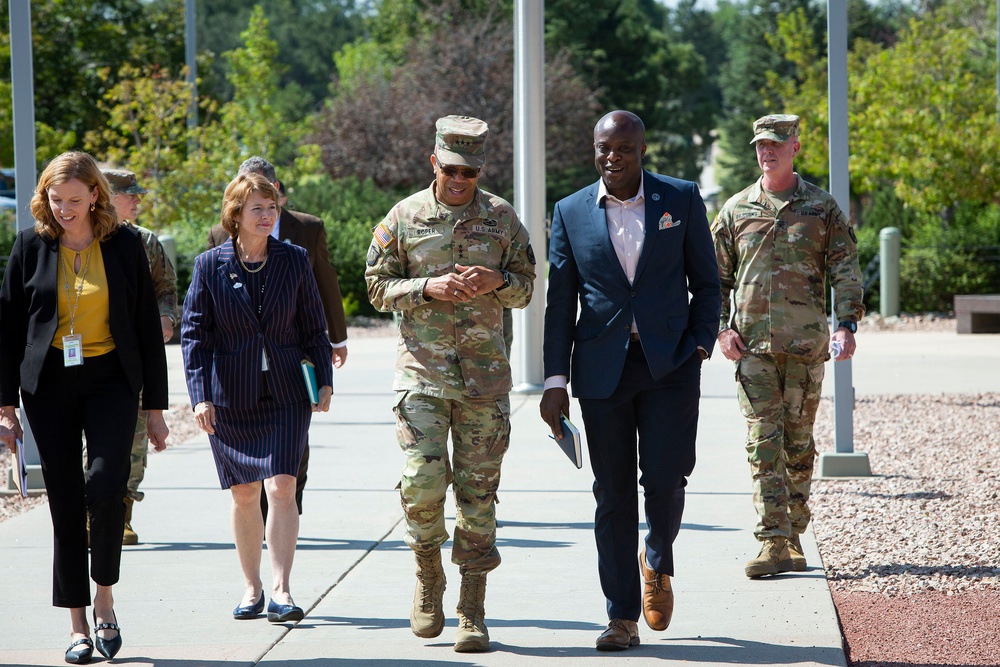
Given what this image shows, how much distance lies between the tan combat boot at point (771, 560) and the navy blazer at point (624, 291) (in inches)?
54.3

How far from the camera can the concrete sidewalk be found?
4867 millimetres

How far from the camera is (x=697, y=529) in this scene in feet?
22.8

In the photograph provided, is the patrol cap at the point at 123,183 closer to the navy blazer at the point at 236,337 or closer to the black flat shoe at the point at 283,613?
the navy blazer at the point at 236,337

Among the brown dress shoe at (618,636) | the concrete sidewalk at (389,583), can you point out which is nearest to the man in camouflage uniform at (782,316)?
the concrete sidewalk at (389,583)

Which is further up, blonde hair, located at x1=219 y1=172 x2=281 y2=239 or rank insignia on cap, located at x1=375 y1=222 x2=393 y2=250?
blonde hair, located at x1=219 y1=172 x2=281 y2=239

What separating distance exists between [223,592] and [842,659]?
271cm

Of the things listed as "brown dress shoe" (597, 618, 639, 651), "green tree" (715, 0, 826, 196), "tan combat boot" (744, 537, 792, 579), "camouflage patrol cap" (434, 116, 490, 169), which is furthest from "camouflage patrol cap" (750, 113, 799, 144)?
"green tree" (715, 0, 826, 196)

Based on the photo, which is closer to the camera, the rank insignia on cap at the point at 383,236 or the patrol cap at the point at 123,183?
the rank insignia on cap at the point at 383,236

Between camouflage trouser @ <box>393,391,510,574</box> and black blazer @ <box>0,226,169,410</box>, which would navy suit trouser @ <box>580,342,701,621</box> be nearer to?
camouflage trouser @ <box>393,391,510,574</box>

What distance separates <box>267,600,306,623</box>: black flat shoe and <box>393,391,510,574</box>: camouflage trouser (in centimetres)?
63

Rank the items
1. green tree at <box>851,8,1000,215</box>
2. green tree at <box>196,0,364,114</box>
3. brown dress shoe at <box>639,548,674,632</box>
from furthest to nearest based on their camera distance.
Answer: green tree at <box>196,0,364,114</box>
green tree at <box>851,8,1000,215</box>
brown dress shoe at <box>639,548,674,632</box>

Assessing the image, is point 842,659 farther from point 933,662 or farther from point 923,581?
point 923,581

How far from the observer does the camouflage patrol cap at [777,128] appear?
19.5ft

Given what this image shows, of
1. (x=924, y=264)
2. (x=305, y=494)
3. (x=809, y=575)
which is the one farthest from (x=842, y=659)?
(x=924, y=264)
